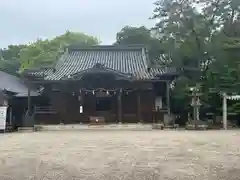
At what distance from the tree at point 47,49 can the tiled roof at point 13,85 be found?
8.48 m

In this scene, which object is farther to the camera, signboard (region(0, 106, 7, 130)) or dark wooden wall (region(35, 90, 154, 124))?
dark wooden wall (region(35, 90, 154, 124))

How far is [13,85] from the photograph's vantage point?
3441cm

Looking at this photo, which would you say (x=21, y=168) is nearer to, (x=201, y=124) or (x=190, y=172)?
(x=190, y=172)

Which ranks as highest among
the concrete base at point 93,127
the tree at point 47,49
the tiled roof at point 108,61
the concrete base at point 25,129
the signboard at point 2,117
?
the tree at point 47,49

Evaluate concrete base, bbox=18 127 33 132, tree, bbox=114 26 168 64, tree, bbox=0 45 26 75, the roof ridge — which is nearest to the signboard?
concrete base, bbox=18 127 33 132

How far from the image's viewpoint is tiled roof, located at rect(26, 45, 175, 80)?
28.8 meters

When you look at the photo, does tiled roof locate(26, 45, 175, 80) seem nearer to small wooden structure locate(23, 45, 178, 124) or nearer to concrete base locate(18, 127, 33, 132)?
small wooden structure locate(23, 45, 178, 124)

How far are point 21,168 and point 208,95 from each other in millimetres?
20428

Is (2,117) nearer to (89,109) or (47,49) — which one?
(89,109)

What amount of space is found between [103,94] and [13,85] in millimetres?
10031

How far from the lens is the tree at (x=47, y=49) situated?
151ft

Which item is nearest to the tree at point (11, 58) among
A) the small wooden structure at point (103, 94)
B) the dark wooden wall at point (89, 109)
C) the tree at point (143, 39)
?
the tree at point (143, 39)

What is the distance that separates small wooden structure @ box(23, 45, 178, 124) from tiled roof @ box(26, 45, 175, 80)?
0.10m

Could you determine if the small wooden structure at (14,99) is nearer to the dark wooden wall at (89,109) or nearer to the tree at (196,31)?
the dark wooden wall at (89,109)
